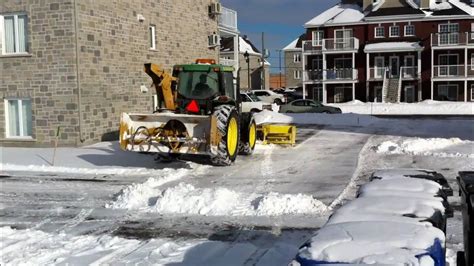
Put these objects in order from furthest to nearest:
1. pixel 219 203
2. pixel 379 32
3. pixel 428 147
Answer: pixel 379 32, pixel 428 147, pixel 219 203

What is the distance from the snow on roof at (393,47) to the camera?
50.5 m

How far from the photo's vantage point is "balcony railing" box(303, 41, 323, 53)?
5550 cm

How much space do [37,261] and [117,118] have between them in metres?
15.0

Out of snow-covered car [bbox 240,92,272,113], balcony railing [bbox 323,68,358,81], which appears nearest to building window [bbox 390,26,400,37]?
balcony railing [bbox 323,68,358,81]

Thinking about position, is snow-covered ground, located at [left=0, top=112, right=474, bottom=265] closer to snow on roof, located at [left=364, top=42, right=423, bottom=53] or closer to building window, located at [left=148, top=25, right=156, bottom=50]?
building window, located at [left=148, top=25, right=156, bottom=50]

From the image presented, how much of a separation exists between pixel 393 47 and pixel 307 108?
61.0ft

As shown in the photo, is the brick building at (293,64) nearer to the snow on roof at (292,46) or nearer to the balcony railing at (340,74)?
the snow on roof at (292,46)

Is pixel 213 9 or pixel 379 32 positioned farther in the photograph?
pixel 379 32

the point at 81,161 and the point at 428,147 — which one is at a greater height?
the point at 428,147

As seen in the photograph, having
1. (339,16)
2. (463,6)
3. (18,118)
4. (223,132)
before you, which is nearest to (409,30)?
(463,6)

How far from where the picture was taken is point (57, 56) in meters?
19.5

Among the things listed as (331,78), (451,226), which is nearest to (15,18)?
(451,226)

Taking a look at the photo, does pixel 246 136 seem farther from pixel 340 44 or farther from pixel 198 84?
pixel 340 44

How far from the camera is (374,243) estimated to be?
3359 mm
